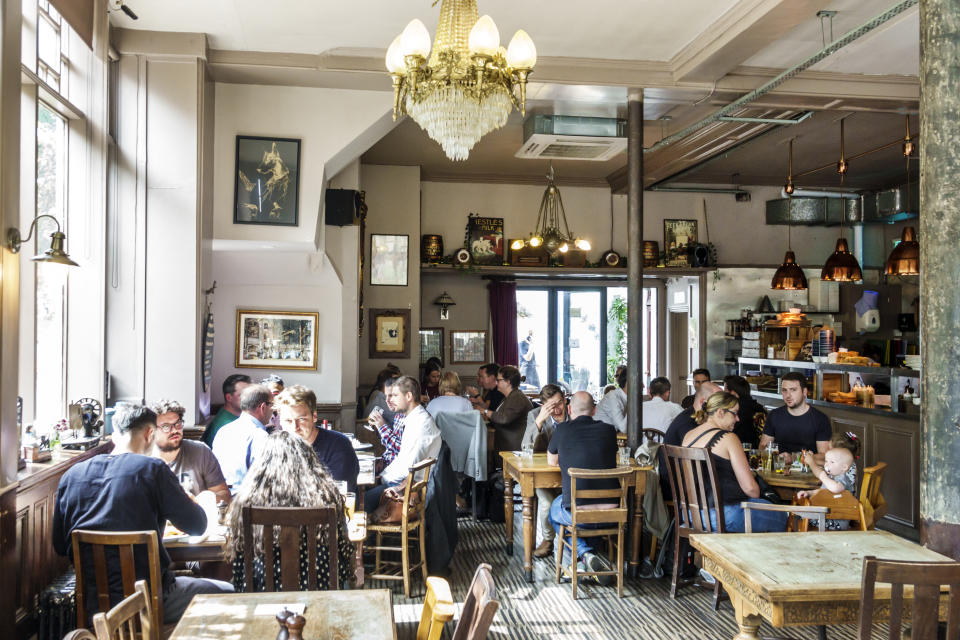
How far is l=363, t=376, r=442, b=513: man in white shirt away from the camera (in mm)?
5672

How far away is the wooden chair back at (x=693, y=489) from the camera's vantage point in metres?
5.12

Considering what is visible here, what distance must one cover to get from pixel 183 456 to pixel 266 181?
133 inches

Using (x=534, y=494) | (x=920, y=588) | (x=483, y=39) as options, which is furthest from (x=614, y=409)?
(x=920, y=588)

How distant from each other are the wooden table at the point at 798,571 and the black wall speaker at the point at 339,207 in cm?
Answer: 592

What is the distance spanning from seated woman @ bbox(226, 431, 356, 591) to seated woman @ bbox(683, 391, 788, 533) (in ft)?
9.23

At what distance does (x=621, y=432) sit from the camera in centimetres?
830

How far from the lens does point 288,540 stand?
11.0ft

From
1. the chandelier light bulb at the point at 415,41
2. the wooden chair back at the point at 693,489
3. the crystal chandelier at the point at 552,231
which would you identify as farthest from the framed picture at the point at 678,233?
the chandelier light bulb at the point at 415,41

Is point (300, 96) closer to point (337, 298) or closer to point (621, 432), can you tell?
point (337, 298)

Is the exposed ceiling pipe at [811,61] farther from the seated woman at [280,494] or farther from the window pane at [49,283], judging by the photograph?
the window pane at [49,283]

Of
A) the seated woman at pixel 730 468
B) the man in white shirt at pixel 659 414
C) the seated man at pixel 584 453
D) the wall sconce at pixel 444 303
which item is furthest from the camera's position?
the wall sconce at pixel 444 303

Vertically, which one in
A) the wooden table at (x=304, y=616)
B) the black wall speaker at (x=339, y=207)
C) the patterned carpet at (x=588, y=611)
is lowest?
the patterned carpet at (x=588, y=611)

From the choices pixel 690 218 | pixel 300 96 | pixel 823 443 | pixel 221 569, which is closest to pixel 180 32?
pixel 300 96

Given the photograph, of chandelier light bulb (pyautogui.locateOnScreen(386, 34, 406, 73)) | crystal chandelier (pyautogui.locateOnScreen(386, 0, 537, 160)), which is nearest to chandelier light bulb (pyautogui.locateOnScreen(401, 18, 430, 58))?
crystal chandelier (pyautogui.locateOnScreen(386, 0, 537, 160))
